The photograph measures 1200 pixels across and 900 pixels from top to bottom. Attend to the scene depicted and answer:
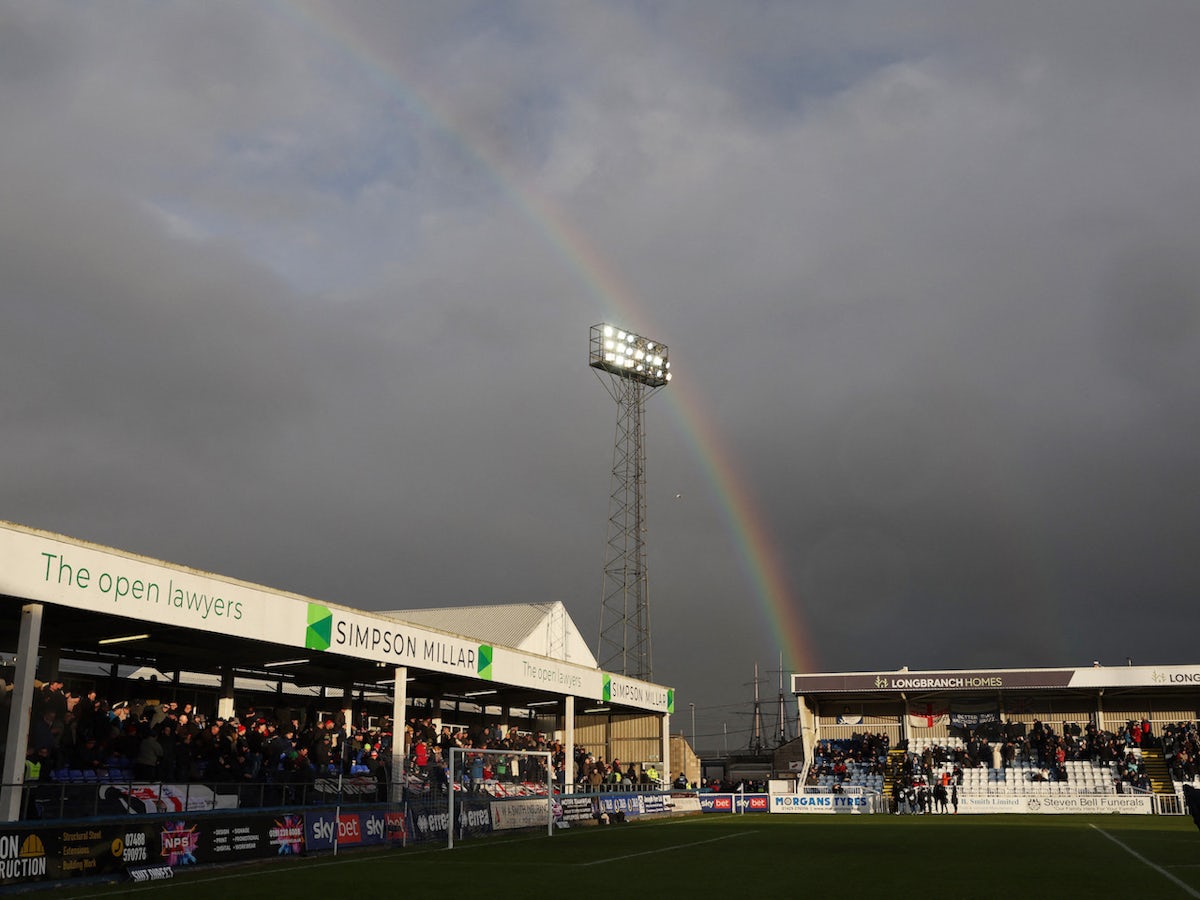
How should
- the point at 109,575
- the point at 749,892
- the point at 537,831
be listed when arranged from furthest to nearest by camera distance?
the point at 537,831 → the point at 109,575 → the point at 749,892

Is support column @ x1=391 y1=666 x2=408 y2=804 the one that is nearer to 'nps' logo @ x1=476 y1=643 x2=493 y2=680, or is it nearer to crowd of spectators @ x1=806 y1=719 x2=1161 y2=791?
'nps' logo @ x1=476 y1=643 x2=493 y2=680

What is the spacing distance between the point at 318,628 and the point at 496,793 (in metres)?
7.36

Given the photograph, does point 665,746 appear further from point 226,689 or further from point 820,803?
point 226,689

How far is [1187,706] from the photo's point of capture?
62000 millimetres

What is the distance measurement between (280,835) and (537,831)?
39.5 feet

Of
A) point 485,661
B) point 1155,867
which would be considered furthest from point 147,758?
point 1155,867

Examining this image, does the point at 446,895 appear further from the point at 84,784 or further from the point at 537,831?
the point at 537,831

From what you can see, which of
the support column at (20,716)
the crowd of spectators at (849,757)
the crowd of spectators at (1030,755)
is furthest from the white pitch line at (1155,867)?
the crowd of spectators at (849,757)

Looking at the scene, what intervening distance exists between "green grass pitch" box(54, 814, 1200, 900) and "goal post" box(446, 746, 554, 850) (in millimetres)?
997

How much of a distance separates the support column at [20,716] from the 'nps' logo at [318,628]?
27.4 ft

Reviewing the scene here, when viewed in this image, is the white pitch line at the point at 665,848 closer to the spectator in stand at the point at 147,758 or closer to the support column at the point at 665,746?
the spectator in stand at the point at 147,758

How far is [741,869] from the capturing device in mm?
19656

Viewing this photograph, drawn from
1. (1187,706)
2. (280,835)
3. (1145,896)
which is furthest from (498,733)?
(1187,706)

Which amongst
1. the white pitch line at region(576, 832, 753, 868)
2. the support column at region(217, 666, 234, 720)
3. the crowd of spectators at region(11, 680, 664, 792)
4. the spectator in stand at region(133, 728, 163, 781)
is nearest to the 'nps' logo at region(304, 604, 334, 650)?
the crowd of spectators at region(11, 680, 664, 792)
